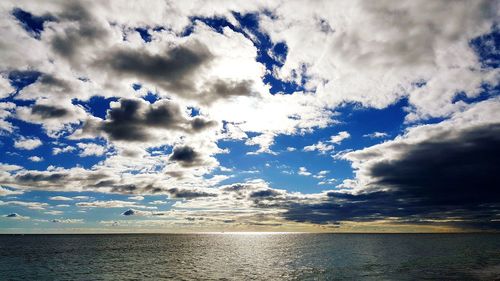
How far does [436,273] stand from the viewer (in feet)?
216

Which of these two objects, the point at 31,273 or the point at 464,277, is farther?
the point at 31,273

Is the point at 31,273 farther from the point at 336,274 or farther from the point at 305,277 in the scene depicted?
the point at 336,274

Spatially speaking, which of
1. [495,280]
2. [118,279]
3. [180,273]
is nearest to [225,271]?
[180,273]

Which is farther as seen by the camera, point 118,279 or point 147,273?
point 147,273

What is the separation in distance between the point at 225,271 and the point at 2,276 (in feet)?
138

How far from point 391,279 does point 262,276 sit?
72.0 feet

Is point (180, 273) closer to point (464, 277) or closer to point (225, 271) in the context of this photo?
point (225, 271)

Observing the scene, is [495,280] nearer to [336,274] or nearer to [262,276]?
[336,274]

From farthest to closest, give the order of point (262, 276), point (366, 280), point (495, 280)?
point (262, 276) < point (366, 280) < point (495, 280)

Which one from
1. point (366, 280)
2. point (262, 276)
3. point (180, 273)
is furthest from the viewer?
point (180, 273)

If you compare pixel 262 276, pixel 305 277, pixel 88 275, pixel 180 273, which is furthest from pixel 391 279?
pixel 88 275

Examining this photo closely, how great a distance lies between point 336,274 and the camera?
64.5 m

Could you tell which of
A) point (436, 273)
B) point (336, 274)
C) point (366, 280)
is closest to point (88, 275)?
point (336, 274)

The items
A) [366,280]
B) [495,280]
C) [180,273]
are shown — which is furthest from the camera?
[180,273]
